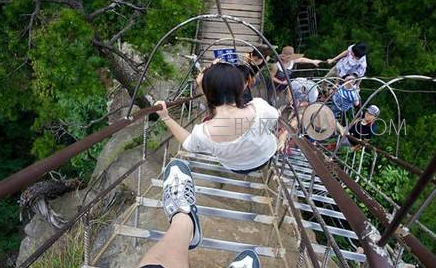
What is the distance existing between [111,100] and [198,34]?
198 cm

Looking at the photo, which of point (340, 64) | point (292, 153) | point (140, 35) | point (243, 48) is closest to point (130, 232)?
point (292, 153)

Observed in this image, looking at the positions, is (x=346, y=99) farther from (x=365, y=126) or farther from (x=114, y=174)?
(x=114, y=174)

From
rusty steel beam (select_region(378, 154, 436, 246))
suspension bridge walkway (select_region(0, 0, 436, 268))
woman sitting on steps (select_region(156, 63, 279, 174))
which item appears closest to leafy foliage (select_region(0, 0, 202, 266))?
suspension bridge walkway (select_region(0, 0, 436, 268))

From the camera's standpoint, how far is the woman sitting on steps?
1.90m

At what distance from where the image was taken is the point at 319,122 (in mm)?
3422

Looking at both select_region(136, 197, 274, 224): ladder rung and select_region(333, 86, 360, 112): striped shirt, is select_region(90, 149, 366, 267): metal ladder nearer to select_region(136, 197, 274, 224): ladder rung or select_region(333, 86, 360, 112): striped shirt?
select_region(136, 197, 274, 224): ladder rung

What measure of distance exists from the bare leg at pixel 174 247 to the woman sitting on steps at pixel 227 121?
40cm

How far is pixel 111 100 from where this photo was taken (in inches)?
292

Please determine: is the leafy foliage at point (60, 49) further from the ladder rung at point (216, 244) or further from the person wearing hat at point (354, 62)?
the ladder rung at point (216, 244)

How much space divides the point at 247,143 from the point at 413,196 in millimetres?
1326

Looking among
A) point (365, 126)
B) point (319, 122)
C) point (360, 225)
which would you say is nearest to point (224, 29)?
point (365, 126)

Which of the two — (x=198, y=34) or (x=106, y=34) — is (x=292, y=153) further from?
(x=198, y=34)

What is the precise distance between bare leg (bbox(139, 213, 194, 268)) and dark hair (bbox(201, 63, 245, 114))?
1.87ft

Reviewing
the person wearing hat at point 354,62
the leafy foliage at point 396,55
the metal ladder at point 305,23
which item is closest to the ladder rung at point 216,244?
the person wearing hat at point 354,62
